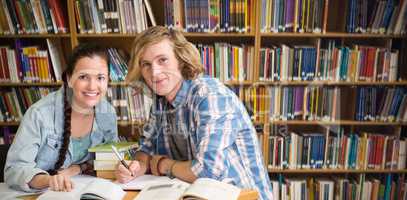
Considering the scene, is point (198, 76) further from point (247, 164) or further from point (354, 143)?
point (354, 143)

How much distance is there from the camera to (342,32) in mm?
2150

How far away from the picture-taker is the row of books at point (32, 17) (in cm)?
204

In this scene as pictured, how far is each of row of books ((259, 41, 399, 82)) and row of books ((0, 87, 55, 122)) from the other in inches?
55.8

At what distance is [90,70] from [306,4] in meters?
1.35

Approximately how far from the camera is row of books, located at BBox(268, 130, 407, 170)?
7.38 feet

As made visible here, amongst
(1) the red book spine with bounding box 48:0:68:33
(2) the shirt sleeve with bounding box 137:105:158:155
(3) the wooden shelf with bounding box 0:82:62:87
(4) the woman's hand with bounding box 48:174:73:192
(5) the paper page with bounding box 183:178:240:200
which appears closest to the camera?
(5) the paper page with bounding box 183:178:240:200

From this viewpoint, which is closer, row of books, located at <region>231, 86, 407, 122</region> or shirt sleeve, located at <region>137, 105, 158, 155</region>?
shirt sleeve, located at <region>137, 105, 158, 155</region>

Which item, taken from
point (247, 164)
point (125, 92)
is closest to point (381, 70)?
point (247, 164)

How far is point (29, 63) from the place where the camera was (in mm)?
2123

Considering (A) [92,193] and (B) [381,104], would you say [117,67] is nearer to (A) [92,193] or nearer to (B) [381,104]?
(A) [92,193]

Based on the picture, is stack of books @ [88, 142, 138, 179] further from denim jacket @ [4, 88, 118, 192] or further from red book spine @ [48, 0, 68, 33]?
red book spine @ [48, 0, 68, 33]

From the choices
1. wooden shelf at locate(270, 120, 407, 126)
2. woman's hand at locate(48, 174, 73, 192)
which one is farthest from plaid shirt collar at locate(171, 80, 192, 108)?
wooden shelf at locate(270, 120, 407, 126)

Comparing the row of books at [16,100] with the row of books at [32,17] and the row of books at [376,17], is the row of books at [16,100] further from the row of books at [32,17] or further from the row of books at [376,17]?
the row of books at [376,17]

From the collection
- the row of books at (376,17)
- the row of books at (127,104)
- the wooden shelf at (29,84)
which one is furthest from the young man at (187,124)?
the row of books at (376,17)
